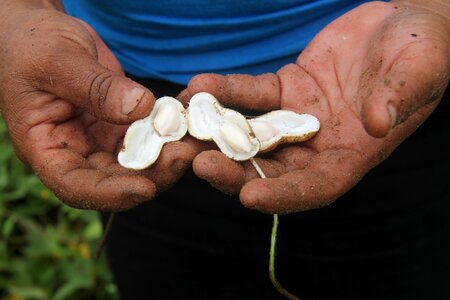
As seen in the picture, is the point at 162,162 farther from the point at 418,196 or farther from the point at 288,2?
the point at 418,196

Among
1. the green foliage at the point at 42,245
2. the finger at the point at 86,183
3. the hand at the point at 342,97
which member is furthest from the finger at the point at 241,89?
the green foliage at the point at 42,245

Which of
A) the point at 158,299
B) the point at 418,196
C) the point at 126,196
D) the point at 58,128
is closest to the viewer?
the point at 126,196

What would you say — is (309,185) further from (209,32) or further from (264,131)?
(209,32)

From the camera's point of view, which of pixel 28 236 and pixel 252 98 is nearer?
pixel 252 98

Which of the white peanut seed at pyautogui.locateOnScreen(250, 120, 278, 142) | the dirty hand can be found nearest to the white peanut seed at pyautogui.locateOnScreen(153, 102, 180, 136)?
the dirty hand

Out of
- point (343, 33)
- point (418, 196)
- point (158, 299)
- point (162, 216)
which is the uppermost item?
point (343, 33)

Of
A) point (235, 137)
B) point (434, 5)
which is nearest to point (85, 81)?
point (235, 137)

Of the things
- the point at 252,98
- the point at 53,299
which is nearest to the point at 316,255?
the point at 252,98
